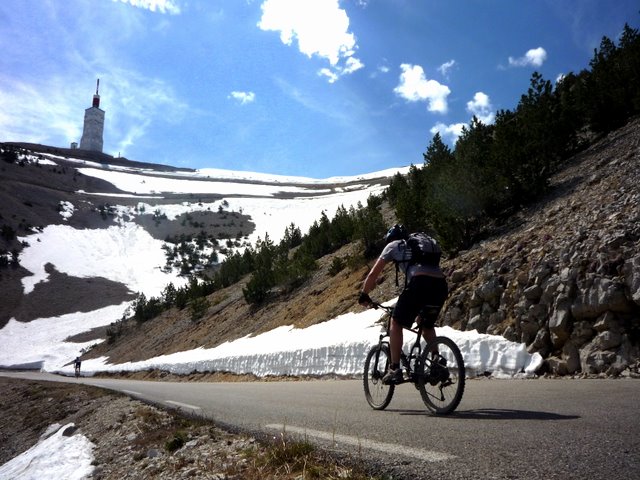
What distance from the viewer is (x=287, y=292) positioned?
100ft

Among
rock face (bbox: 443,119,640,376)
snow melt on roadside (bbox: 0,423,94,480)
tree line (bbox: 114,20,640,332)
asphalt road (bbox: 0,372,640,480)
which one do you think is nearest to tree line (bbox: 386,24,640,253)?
tree line (bbox: 114,20,640,332)

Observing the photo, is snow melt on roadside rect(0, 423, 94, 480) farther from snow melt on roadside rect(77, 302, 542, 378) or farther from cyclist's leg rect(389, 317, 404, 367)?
snow melt on roadside rect(77, 302, 542, 378)

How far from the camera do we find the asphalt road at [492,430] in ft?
9.29

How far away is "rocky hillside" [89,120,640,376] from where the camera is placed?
26.6ft

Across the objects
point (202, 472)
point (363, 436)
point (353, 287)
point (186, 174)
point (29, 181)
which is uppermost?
point (186, 174)

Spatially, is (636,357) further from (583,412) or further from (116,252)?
(116,252)

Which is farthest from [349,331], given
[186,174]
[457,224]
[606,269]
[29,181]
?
[186,174]

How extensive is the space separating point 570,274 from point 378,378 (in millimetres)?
5582

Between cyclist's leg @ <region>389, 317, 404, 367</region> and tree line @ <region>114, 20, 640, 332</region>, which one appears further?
tree line @ <region>114, 20, 640, 332</region>

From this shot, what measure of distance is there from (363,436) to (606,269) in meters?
6.69

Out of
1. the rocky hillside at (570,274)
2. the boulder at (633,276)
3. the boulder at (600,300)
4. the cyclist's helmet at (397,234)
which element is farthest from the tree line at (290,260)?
the cyclist's helmet at (397,234)

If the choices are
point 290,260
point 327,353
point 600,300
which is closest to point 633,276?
point 600,300

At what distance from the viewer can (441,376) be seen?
472 centimetres

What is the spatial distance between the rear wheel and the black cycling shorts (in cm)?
70
